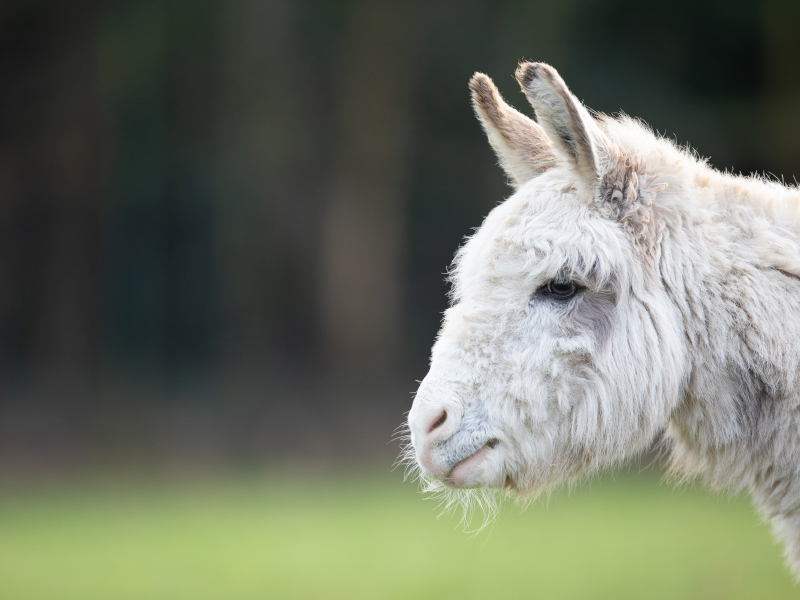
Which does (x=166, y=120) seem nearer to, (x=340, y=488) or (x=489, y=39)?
(x=489, y=39)

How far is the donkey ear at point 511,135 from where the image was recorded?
284 centimetres

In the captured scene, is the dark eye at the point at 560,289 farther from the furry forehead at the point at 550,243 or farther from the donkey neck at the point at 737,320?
the donkey neck at the point at 737,320

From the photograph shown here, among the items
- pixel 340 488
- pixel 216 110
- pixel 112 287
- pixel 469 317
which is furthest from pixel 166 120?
pixel 469 317

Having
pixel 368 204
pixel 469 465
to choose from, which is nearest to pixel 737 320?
pixel 469 465

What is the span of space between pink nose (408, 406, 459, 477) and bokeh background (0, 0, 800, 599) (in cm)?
772

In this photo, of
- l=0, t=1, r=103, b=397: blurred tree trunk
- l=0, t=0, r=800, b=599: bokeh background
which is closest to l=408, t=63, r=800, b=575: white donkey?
l=0, t=0, r=800, b=599: bokeh background

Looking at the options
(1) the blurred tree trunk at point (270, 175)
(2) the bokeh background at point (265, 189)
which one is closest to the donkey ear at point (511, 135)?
(2) the bokeh background at point (265, 189)

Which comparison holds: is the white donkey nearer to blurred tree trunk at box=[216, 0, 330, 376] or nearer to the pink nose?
the pink nose

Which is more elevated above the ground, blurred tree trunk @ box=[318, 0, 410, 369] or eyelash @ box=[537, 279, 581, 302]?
blurred tree trunk @ box=[318, 0, 410, 369]

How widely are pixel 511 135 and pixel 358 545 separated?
5224 millimetres

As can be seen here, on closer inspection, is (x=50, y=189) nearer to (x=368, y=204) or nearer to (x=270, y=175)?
(x=270, y=175)

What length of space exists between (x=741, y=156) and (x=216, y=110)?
955 cm

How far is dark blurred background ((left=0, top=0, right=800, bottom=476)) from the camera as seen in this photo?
1333 cm

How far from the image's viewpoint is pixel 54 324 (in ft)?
48.4
